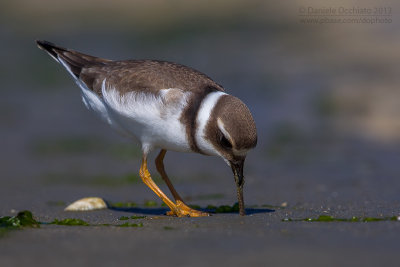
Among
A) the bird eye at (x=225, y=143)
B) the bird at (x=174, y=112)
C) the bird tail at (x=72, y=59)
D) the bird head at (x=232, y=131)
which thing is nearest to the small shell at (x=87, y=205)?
the bird at (x=174, y=112)

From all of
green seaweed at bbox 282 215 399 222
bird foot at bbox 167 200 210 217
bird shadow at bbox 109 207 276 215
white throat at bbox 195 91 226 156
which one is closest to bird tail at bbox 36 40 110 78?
bird shadow at bbox 109 207 276 215

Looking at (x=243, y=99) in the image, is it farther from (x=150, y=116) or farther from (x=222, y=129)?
(x=222, y=129)

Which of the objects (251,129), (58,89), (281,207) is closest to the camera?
(251,129)

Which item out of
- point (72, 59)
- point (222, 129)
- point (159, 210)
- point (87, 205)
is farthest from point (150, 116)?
point (72, 59)

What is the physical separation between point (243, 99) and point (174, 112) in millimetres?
9355

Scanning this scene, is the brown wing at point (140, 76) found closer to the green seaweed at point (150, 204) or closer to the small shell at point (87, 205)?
the small shell at point (87, 205)

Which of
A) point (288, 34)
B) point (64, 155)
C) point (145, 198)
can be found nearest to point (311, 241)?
point (145, 198)

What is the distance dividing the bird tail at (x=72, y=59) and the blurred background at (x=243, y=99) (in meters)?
1.81

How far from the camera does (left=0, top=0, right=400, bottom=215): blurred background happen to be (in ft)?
31.8

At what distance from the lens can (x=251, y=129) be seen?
6.21m

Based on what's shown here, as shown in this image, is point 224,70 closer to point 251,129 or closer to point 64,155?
point 64,155

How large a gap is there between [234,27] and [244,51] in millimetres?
4572

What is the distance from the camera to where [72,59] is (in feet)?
27.5

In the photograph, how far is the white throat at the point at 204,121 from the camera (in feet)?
21.4
